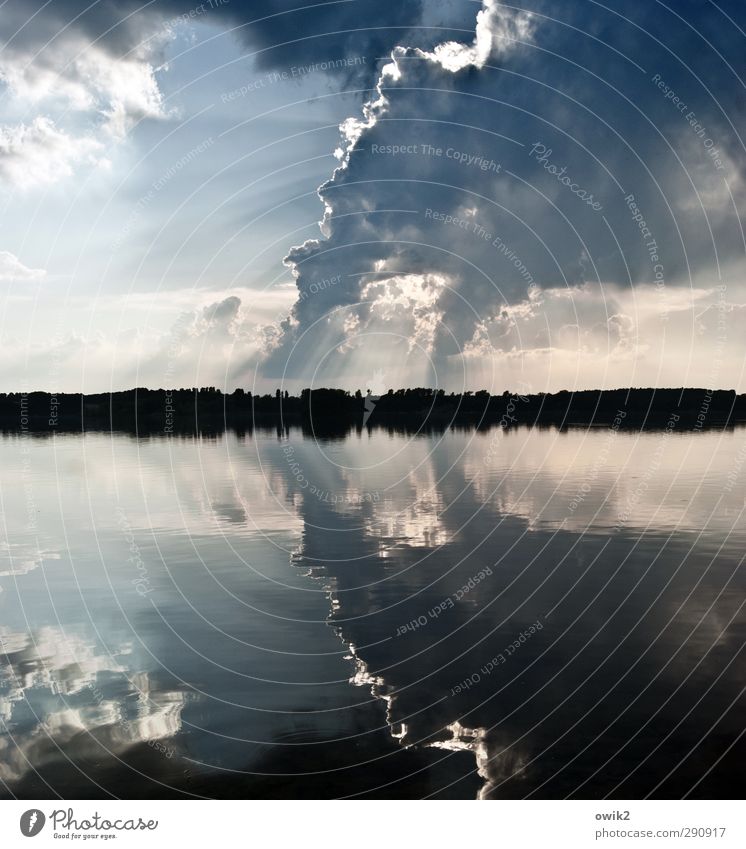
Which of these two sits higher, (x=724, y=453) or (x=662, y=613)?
(x=724, y=453)

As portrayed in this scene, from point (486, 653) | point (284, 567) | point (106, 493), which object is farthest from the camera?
point (106, 493)

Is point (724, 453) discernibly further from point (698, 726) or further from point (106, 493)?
point (698, 726)

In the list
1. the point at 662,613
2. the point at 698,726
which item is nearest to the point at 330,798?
the point at 698,726

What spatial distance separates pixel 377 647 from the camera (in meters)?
24.7

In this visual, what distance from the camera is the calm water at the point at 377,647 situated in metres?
17.8

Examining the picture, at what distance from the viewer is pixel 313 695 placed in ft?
69.7

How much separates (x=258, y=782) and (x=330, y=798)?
140 cm
